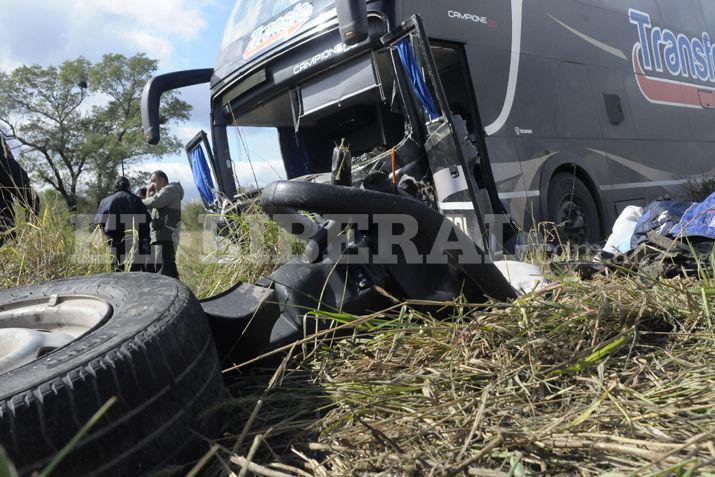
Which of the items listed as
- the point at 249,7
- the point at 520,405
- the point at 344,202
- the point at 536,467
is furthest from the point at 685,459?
the point at 249,7

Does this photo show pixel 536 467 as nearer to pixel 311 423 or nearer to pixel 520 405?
pixel 520 405

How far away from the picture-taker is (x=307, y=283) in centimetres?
186

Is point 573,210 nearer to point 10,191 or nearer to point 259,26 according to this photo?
point 259,26

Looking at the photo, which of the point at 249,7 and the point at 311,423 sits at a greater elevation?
the point at 249,7

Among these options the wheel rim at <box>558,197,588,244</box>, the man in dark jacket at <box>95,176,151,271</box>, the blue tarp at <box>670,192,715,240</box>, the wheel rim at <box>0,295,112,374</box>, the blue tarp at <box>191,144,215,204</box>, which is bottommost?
the wheel rim at <box>558,197,588,244</box>

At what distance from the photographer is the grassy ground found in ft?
3.47

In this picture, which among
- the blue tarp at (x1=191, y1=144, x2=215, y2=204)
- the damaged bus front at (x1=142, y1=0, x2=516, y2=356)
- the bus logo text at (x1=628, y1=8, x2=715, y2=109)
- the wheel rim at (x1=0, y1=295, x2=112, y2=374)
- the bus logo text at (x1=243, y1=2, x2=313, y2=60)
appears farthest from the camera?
the bus logo text at (x1=628, y1=8, x2=715, y2=109)

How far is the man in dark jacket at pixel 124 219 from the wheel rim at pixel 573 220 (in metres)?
3.97

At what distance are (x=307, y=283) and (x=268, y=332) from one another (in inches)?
8.9

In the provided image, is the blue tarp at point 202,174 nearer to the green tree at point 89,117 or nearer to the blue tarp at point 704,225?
the blue tarp at point 704,225

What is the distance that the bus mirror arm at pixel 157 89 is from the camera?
5383mm

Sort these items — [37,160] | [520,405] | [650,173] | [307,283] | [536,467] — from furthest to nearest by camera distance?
1. [37,160]
2. [650,173]
3. [307,283]
4. [520,405]
5. [536,467]

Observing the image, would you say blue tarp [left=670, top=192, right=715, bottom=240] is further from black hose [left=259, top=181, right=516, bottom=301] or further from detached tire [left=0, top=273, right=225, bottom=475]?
detached tire [left=0, top=273, right=225, bottom=475]

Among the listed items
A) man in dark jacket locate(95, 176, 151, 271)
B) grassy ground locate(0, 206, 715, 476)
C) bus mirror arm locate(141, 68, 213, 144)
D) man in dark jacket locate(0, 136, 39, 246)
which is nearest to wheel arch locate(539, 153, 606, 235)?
grassy ground locate(0, 206, 715, 476)
